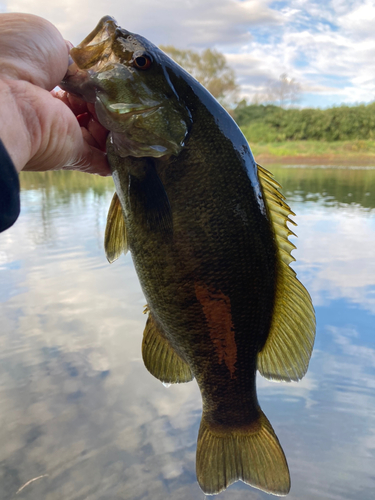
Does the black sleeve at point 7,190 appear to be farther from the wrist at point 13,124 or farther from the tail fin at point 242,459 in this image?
the tail fin at point 242,459

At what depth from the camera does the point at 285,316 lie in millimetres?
1418

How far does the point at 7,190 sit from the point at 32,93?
310mm

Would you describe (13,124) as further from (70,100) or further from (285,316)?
(285,316)

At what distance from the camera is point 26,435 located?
2.43 m

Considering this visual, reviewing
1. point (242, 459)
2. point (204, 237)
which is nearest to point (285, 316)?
point (204, 237)

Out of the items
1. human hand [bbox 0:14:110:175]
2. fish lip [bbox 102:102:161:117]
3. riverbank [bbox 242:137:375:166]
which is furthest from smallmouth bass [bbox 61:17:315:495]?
riverbank [bbox 242:137:375:166]

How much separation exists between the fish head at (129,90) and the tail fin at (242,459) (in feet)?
3.46

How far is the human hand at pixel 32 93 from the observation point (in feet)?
3.35

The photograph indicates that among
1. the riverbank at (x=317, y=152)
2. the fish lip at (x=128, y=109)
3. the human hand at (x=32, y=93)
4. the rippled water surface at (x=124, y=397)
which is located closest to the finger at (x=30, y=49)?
the human hand at (x=32, y=93)

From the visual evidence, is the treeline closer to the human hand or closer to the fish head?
Result: the fish head

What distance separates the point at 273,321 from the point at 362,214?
24.5 ft

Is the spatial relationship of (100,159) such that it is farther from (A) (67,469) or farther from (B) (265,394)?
(B) (265,394)

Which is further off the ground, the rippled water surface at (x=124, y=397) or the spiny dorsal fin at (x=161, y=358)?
the spiny dorsal fin at (x=161, y=358)

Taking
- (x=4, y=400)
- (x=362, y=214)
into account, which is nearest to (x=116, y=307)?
(x=4, y=400)
